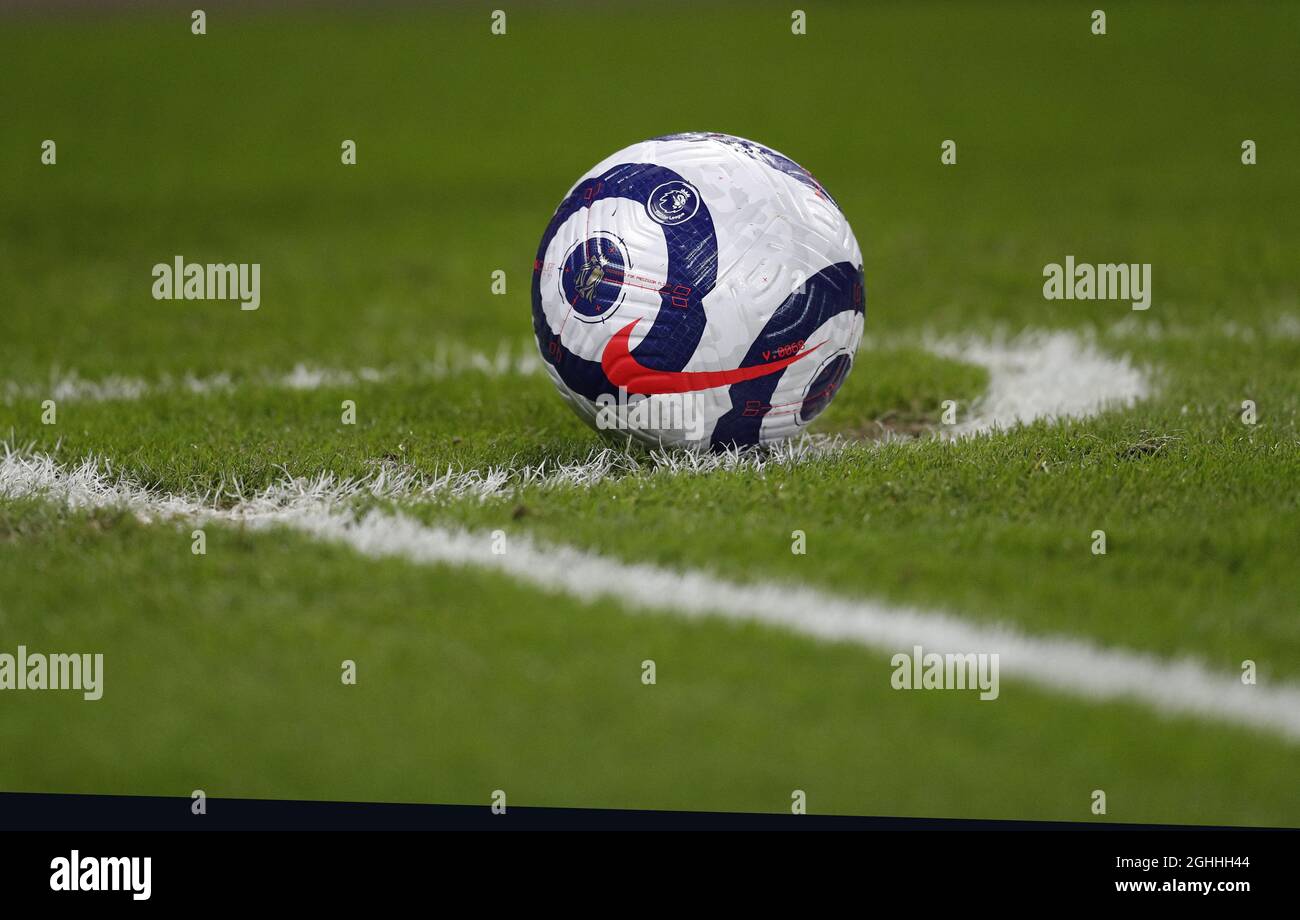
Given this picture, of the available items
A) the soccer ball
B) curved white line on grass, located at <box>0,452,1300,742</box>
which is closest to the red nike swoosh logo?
the soccer ball

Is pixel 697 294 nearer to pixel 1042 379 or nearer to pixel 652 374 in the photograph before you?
pixel 652 374

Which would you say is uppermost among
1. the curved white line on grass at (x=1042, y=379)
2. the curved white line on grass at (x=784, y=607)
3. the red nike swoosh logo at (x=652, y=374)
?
the curved white line on grass at (x=1042, y=379)

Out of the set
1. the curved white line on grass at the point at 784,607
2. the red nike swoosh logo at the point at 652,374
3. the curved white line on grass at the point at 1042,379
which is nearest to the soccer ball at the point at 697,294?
the red nike swoosh logo at the point at 652,374

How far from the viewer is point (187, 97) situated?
1930cm

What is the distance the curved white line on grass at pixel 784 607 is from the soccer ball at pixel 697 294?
92cm

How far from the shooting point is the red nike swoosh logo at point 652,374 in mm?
5590

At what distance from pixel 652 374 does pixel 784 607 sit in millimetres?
1339

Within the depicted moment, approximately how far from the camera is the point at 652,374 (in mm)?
5605

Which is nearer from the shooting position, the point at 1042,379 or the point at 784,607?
the point at 784,607

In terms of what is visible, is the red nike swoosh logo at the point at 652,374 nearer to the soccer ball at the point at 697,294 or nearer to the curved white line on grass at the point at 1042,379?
the soccer ball at the point at 697,294

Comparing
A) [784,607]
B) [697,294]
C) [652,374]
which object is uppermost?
[697,294]

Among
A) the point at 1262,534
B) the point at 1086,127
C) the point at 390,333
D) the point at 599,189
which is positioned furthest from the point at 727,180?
the point at 1086,127

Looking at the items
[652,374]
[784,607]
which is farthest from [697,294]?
[784,607]

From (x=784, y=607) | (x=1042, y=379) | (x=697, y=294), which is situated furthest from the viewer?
(x=1042, y=379)
